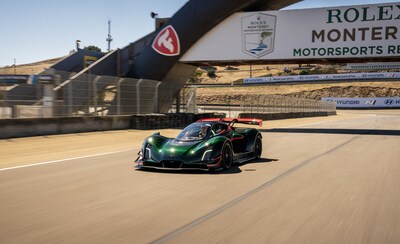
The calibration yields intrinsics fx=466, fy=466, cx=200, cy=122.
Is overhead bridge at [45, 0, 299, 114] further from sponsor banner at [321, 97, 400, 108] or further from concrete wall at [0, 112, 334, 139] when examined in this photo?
sponsor banner at [321, 97, 400, 108]

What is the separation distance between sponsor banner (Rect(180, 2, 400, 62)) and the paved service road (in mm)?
13382

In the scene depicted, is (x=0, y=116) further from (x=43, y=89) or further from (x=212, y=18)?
(x=212, y=18)

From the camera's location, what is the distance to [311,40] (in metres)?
24.5

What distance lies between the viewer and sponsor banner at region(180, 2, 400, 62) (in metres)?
23.0

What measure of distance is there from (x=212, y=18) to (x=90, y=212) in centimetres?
2123

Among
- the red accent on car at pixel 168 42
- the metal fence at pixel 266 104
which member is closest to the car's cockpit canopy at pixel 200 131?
the red accent on car at pixel 168 42

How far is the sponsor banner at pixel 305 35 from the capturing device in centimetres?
2302

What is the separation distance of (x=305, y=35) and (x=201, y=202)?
19.8 metres

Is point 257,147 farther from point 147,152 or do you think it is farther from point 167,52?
point 167,52

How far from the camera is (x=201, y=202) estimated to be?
6.40 m

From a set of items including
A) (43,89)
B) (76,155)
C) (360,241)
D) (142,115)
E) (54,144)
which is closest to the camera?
(360,241)

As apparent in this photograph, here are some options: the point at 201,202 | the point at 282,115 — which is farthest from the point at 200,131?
the point at 282,115

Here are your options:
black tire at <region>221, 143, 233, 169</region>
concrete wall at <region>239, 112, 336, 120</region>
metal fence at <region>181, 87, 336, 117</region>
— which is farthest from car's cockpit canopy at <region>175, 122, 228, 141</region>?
concrete wall at <region>239, 112, 336, 120</region>

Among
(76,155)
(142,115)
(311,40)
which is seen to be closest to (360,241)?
(76,155)
